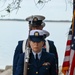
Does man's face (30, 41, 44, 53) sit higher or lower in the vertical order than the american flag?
higher

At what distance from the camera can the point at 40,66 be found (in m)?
3.81

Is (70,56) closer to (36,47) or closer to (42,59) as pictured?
(42,59)

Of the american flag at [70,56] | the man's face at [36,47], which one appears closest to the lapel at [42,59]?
the man's face at [36,47]

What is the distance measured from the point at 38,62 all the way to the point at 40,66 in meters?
0.05

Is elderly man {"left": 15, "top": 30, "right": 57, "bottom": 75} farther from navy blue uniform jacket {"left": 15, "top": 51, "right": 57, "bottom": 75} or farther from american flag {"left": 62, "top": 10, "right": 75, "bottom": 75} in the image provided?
american flag {"left": 62, "top": 10, "right": 75, "bottom": 75}

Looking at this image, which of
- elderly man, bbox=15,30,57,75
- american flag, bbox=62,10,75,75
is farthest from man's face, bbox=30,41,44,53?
american flag, bbox=62,10,75,75

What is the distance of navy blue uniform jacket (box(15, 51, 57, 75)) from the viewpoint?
12.3ft

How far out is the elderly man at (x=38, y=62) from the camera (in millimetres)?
3748

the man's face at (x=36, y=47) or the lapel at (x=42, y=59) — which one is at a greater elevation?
the man's face at (x=36, y=47)

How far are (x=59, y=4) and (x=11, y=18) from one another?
114 cm

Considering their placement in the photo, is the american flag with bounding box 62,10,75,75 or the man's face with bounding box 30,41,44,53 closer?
Result: the man's face with bounding box 30,41,44,53

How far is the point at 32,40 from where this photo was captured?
151 inches

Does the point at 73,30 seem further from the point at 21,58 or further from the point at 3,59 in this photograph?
the point at 3,59

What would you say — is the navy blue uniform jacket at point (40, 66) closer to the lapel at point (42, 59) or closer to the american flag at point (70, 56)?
the lapel at point (42, 59)
